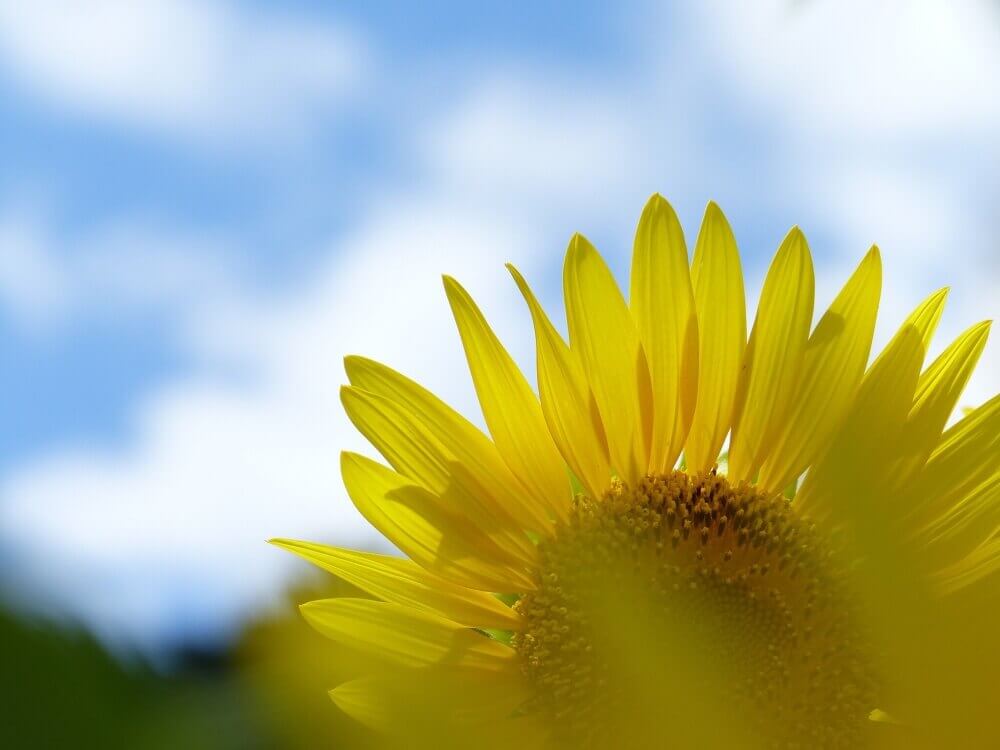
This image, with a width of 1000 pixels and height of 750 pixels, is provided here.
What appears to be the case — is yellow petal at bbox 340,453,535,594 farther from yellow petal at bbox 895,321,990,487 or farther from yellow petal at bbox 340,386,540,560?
yellow petal at bbox 895,321,990,487

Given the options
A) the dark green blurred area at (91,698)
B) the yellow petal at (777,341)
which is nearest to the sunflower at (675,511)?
the yellow petal at (777,341)

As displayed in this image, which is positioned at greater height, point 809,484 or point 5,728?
point 809,484

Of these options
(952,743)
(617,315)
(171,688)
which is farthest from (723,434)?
(171,688)

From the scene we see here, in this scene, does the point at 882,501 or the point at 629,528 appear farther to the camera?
the point at 629,528

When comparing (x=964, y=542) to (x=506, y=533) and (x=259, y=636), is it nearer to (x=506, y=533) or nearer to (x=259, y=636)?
(x=506, y=533)

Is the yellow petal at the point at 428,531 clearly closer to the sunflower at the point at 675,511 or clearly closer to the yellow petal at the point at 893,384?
the sunflower at the point at 675,511

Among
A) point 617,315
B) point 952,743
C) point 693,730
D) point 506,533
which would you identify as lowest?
point 952,743

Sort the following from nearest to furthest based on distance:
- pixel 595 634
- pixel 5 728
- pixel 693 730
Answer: pixel 5 728
pixel 693 730
pixel 595 634
